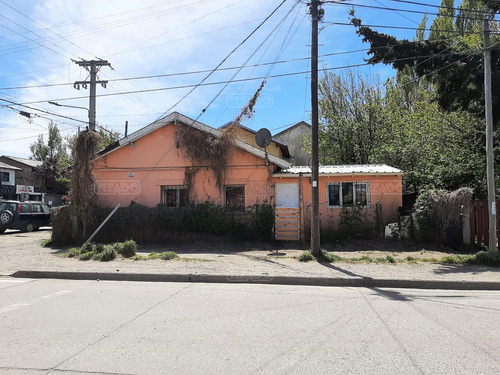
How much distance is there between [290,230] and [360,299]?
722 cm

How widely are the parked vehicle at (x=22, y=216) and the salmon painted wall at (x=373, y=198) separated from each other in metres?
16.0

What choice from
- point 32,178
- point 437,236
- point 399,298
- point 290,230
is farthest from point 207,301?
point 32,178

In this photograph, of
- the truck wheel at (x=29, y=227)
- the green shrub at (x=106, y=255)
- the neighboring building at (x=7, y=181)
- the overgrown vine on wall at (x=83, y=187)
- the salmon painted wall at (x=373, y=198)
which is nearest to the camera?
the green shrub at (x=106, y=255)

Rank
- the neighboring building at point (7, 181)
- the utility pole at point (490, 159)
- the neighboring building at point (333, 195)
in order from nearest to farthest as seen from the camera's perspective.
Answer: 1. the utility pole at point (490, 159)
2. the neighboring building at point (333, 195)
3. the neighboring building at point (7, 181)

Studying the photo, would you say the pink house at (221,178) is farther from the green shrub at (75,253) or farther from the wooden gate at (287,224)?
the green shrub at (75,253)

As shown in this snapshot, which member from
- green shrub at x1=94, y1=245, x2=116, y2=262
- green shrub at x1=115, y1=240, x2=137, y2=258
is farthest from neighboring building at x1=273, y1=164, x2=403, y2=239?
green shrub at x1=94, y1=245, x2=116, y2=262

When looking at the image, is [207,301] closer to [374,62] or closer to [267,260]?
[267,260]

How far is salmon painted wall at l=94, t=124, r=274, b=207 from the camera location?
595 inches

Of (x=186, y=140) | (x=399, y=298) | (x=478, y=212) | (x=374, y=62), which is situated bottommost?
(x=399, y=298)

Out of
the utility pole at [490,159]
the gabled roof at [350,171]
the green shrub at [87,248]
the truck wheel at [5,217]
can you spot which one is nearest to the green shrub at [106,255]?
the green shrub at [87,248]

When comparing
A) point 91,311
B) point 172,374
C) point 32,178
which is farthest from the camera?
point 32,178

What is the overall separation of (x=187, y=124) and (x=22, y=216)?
12490mm

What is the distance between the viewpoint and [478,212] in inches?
472

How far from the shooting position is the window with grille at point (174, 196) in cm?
1574
